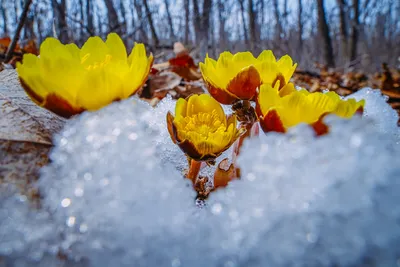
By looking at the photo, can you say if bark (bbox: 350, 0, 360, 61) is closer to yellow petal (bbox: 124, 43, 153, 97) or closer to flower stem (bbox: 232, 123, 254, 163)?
flower stem (bbox: 232, 123, 254, 163)

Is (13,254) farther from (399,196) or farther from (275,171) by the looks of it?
(399,196)

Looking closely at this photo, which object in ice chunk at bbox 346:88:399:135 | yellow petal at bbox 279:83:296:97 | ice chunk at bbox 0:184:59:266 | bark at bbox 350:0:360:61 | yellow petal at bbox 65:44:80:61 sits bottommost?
bark at bbox 350:0:360:61

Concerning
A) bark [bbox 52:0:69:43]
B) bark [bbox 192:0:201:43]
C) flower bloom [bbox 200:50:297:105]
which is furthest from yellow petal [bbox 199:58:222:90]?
bark [bbox 192:0:201:43]

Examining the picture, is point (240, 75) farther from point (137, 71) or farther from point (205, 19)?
point (205, 19)

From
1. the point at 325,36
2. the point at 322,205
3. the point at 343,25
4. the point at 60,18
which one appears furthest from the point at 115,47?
the point at 343,25

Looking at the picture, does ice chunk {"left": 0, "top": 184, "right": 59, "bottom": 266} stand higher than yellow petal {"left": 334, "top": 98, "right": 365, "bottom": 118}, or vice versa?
yellow petal {"left": 334, "top": 98, "right": 365, "bottom": 118}

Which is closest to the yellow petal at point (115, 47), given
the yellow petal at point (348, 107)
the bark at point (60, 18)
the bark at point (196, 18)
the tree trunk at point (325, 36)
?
the yellow petal at point (348, 107)

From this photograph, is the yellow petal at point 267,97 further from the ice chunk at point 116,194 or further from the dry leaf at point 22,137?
the dry leaf at point 22,137
